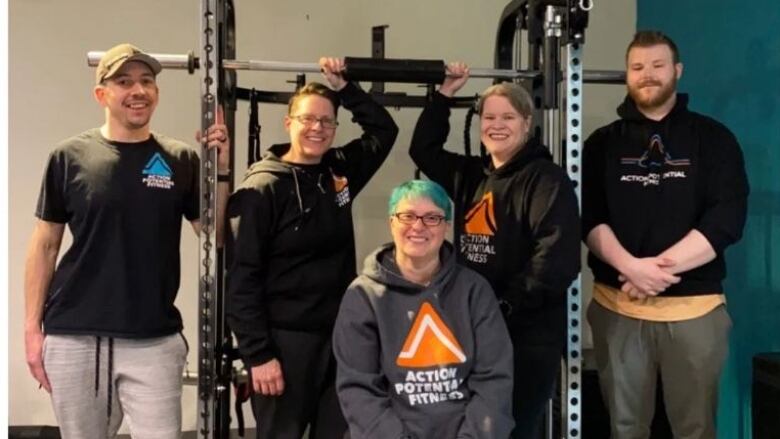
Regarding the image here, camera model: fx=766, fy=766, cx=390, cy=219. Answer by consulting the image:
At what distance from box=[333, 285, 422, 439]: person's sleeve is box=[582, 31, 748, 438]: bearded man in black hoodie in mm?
740

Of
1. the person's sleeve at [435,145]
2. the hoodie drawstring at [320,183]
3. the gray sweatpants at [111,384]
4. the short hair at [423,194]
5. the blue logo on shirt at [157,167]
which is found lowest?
the gray sweatpants at [111,384]

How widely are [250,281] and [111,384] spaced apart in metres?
0.48

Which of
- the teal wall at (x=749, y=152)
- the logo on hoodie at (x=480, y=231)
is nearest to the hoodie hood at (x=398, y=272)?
the logo on hoodie at (x=480, y=231)

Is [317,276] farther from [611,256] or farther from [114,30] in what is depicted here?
[114,30]

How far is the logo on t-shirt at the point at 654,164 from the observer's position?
212 cm

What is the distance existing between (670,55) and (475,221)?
727 mm

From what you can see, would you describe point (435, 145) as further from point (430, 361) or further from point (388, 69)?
point (430, 361)

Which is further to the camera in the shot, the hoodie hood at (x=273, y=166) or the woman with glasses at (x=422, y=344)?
the hoodie hood at (x=273, y=166)

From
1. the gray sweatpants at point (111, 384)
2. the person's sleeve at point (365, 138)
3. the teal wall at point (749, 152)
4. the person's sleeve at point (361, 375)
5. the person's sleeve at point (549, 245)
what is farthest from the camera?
the teal wall at point (749, 152)

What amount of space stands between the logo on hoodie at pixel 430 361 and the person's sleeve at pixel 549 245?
21cm

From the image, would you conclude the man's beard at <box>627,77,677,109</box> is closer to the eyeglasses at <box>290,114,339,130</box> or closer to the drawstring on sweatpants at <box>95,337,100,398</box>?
the eyeglasses at <box>290,114,339,130</box>

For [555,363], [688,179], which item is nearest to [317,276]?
[555,363]

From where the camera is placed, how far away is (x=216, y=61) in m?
2.02

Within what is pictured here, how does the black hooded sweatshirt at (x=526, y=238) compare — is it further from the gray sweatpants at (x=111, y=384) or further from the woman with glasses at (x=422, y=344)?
the gray sweatpants at (x=111, y=384)
